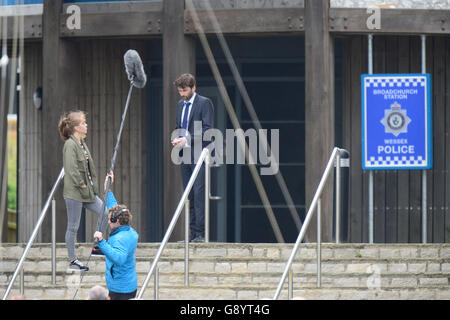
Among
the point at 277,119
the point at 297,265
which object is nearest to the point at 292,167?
the point at 277,119

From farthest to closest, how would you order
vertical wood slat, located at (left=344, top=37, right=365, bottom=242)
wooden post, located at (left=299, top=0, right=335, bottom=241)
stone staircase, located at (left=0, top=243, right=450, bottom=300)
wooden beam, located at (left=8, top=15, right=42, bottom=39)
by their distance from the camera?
vertical wood slat, located at (left=344, top=37, right=365, bottom=242)
wooden beam, located at (left=8, top=15, right=42, bottom=39)
wooden post, located at (left=299, top=0, right=335, bottom=241)
stone staircase, located at (left=0, top=243, right=450, bottom=300)

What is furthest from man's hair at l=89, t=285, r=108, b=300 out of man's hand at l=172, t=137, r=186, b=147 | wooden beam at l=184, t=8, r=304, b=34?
wooden beam at l=184, t=8, r=304, b=34

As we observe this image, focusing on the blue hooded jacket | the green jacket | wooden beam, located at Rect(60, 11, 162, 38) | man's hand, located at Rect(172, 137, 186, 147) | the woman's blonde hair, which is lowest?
the blue hooded jacket

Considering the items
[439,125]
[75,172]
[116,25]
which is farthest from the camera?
[439,125]

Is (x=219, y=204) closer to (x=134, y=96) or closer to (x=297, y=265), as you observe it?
(x=134, y=96)

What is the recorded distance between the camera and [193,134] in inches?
498

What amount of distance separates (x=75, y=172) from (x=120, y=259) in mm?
1800

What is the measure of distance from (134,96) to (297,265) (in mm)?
5025

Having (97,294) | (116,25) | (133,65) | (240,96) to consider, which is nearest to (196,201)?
(133,65)

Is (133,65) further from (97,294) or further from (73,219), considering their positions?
(97,294)

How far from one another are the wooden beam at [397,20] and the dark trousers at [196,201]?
257cm

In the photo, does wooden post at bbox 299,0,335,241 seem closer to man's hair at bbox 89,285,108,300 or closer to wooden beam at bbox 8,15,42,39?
wooden beam at bbox 8,15,42,39

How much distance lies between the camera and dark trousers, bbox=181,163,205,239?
12.5 m

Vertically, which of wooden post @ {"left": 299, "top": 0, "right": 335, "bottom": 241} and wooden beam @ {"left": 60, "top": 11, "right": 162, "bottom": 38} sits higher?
wooden beam @ {"left": 60, "top": 11, "right": 162, "bottom": 38}
